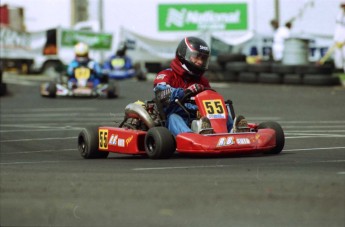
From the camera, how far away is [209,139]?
342 inches

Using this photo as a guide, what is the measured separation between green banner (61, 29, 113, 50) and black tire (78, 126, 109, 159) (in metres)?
22.3

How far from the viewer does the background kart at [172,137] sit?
8.69 m

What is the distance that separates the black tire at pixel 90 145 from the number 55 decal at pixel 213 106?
3.92ft

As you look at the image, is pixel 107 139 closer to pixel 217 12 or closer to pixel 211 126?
pixel 211 126

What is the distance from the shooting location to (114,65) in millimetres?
28281

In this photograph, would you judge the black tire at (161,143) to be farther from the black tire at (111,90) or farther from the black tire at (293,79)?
the black tire at (293,79)

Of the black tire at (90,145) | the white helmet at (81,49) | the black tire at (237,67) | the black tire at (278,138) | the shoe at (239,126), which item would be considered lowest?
→ the black tire at (237,67)

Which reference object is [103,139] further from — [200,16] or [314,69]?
[200,16]

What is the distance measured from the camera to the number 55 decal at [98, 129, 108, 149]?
9.55 metres

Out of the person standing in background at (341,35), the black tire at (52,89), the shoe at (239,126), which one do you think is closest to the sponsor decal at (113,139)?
the shoe at (239,126)

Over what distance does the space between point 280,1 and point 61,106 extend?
1363cm

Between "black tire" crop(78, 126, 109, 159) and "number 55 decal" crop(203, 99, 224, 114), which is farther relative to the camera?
"black tire" crop(78, 126, 109, 159)

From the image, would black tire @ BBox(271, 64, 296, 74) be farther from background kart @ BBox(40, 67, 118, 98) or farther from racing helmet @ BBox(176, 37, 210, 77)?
racing helmet @ BBox(176, 37, 210, 77)

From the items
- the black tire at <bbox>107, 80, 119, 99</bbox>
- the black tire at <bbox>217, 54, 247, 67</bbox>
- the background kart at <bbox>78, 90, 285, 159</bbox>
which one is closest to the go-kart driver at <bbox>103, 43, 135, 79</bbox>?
the black tire at <bbox>217, 54, 247, 67</bbox>
